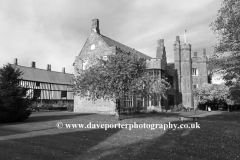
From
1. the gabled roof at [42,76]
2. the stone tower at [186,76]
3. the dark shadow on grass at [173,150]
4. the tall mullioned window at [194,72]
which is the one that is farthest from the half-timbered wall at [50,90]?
the dark shadow on grass at [173,150]

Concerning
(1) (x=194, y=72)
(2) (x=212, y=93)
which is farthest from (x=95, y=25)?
(1) (x=194, y=72)

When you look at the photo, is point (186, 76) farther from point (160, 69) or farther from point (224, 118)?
point (224, 118)

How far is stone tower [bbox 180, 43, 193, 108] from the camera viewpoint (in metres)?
45.8

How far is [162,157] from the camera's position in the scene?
7.26 m

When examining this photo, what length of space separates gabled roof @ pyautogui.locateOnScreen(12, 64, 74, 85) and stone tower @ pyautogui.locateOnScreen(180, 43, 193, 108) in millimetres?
27094

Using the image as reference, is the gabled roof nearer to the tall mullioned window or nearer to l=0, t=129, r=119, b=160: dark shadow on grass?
the tall mullioned window

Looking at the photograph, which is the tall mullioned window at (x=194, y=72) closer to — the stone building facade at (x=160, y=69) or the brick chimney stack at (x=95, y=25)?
the stone building facade at (x=160, y=69)

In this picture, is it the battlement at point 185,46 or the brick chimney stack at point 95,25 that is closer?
the brick chimney stack at point 95,25

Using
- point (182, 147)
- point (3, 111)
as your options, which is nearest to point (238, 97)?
point (182, 147)

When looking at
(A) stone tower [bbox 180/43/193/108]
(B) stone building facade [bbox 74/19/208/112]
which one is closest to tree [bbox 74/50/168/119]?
(B) stone building facade [bbox 74/19/208/112]

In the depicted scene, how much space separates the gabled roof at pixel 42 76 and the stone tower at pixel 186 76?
2709 centimetres

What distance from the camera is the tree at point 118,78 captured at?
1816 centimetres

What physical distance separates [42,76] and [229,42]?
4610 centimetres

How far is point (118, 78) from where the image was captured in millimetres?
18156
